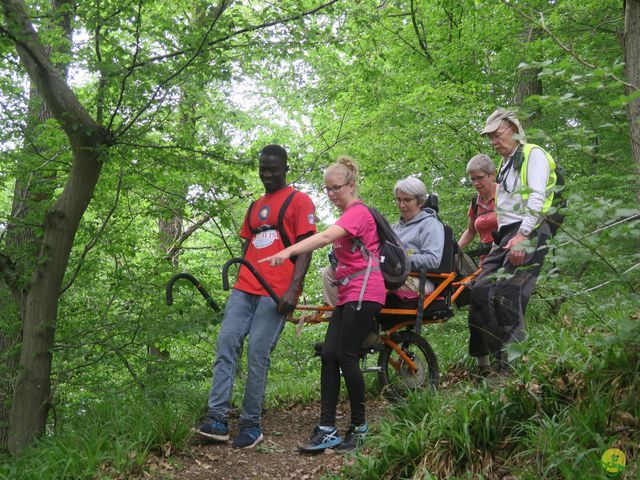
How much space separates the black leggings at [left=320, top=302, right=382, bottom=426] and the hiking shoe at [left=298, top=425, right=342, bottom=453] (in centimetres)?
6

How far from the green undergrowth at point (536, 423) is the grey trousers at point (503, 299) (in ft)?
1.65

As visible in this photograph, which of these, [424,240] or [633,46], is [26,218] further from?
[633,46]

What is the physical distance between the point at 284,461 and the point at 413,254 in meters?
2.01

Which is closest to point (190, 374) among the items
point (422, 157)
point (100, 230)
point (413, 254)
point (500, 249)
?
point (100, 230)

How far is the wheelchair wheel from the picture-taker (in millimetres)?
5376

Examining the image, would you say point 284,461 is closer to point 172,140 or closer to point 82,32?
point 172,140

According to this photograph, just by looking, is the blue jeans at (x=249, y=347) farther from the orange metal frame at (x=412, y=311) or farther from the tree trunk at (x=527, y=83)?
the tree trunk at (x=527, y=83)

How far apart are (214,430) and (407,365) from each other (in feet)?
5.97

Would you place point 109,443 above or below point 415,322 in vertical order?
below

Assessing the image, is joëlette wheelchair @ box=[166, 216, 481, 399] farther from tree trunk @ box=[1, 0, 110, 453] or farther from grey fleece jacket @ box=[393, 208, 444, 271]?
tree trunk @ box=[1, 0, 110, 453]

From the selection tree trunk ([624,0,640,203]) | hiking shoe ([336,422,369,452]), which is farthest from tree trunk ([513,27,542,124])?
hiking shoe ([336,422,369,452])

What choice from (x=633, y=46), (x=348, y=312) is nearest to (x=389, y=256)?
(x=348, y=312)

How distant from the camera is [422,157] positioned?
9867 mm

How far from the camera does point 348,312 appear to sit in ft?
14.8
